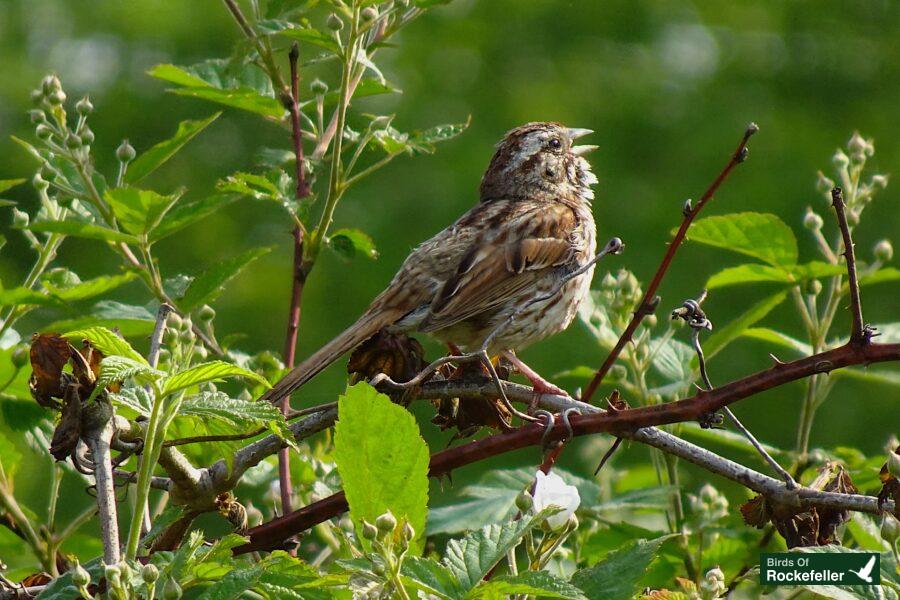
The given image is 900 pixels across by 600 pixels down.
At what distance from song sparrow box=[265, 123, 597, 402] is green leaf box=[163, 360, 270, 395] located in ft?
4.88

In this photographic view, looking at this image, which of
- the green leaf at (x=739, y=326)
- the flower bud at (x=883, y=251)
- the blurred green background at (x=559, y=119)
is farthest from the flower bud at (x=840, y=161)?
the blurred green background at (x=559, y=119)

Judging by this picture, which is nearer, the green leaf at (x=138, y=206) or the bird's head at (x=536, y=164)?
the green leaf at (x=138, y=206)

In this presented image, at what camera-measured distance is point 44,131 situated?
247cm

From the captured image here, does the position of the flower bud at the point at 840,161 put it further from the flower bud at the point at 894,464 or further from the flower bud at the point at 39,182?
the flower bud at the point at 39,182

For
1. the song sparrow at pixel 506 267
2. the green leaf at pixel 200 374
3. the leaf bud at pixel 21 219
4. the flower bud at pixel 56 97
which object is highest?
the flower bud at pixel 56 97

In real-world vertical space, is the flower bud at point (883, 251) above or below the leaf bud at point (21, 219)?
below

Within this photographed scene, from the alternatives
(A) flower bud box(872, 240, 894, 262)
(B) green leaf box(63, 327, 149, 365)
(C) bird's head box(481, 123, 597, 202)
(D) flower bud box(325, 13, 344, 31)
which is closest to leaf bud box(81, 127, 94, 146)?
(D) flower bud box(325, 13, 344, 31)

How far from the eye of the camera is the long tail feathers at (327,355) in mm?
2557

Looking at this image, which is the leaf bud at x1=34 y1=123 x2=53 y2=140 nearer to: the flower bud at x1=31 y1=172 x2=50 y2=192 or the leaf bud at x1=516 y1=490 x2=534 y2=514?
the flower bud at x1=31 y1=172 x2=50 y2=192

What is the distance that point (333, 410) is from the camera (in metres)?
2.05

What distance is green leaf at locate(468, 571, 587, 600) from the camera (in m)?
1.43

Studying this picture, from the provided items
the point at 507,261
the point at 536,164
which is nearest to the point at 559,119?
the point at 536,164

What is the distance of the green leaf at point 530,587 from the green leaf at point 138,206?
1.21 meters

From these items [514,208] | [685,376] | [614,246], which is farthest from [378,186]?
[614,246]
